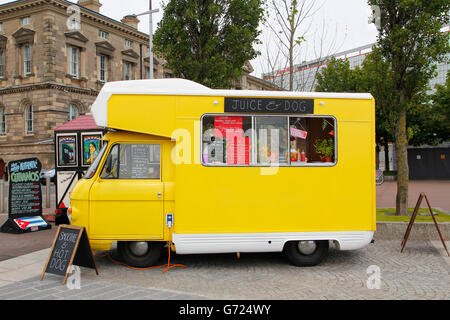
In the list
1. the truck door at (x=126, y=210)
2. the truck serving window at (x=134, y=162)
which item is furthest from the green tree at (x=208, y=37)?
the truck door at (x=126, y=210)

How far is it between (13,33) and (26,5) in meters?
2.60

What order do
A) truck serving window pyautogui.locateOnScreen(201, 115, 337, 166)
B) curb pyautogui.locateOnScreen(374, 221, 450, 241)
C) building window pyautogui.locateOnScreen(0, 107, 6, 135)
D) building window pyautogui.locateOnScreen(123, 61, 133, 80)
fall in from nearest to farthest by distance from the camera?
truck serving window pyautogui.locateOnScreen(201, 115, 337, 166), curb pyautogui.locateOnScreen(374, 221, 450, 241), building window pyautogui.locateOnScreen(0, 107, 6, 135), building window pyautogui.locateOnScreen(123, 61, 133, 80)

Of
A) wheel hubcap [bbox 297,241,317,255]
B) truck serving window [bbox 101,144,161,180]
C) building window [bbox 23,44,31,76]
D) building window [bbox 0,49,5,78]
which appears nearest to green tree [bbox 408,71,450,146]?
wheel hubcap [bbox 297,241,317,255]

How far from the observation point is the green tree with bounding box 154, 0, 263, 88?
1302 centimetres

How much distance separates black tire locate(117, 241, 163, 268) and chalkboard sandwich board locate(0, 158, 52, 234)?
4.68 meters

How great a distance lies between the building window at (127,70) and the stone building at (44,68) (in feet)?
8.49

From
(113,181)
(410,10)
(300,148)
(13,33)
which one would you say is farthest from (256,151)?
(13,33)

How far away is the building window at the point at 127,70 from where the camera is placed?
124 feet

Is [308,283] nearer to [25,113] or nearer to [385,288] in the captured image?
[385,288]

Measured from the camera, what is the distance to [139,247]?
21.5ft

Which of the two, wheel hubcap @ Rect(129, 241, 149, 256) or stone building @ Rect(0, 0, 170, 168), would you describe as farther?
stone building @ Rect(0, 0, 170, 168)

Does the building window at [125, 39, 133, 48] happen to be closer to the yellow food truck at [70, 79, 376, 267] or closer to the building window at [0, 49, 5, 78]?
the building window at [0, 49, 5, 78]

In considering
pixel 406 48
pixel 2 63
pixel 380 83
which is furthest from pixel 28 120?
pixel 406 48

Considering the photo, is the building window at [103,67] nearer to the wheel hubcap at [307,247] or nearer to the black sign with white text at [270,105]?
the black sign with white text at [270,105]
